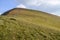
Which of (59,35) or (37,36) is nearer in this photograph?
(37,36)

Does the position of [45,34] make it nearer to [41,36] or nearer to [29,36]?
[41,36]

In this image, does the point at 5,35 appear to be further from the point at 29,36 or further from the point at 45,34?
the point at 45,34

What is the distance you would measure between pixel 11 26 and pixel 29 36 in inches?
81.4

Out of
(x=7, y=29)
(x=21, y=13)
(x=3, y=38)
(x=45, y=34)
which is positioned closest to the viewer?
(x=3, y=38)

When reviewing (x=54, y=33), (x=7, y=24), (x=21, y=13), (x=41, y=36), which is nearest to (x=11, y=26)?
(x=7, y=24)

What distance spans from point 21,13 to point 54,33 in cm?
914

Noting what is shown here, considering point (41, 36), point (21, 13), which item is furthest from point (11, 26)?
point (21, 13)

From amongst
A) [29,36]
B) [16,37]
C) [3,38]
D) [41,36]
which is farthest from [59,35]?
[3,38]

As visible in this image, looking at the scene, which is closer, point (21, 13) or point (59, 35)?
point (59, 35)

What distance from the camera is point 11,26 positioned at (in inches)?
727

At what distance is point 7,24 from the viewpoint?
18547mm

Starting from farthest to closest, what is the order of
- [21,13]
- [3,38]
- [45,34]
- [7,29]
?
[21,13] < [45,34] < [7,29] < [3,38]

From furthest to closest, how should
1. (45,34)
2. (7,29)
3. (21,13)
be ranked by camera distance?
1. (21,13)
2. (45,34)
3. (7,29)

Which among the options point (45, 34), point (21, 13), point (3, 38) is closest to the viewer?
point (3, 38)
